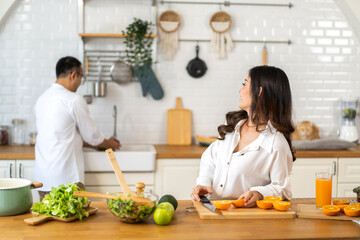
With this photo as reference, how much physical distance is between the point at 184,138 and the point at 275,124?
2.22m

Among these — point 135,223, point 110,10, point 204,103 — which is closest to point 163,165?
point 204,103

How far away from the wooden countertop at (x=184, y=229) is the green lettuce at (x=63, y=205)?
0.04m

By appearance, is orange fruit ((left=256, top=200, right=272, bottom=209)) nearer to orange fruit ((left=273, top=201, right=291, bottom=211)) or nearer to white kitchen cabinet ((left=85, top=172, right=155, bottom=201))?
orange fruit ((left=273, top=201, right=291, bottom=211))

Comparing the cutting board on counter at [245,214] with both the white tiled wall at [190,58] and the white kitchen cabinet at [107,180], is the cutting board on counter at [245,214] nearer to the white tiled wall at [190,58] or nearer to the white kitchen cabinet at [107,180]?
the white kitchen cabinet at [107,180]

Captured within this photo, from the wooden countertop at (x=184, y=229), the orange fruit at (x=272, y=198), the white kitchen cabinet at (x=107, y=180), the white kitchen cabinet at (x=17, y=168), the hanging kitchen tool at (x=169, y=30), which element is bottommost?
the white kitchen cabinet at (x=107, y=180)

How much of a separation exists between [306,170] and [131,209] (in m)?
2.62

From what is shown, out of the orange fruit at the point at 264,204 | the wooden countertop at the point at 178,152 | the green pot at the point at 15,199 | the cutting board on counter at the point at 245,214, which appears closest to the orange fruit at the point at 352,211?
the cutting board on counter at the point at 245,214

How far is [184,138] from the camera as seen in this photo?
183 inches

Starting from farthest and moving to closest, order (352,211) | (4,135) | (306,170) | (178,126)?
(178,126) → (4,135) → (306,170) → (352,211)

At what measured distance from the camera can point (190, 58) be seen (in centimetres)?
468

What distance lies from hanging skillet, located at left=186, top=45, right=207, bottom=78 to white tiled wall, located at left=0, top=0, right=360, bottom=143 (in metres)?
0.05

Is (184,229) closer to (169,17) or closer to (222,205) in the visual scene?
(222,205)

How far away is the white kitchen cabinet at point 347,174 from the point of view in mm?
4188

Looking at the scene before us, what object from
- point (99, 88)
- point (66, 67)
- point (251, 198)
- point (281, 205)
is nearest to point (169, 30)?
point (99, 88)
